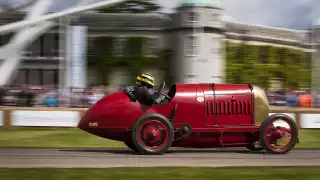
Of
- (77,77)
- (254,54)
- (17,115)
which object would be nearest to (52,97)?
(17,115)

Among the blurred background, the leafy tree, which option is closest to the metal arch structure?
the blurred background

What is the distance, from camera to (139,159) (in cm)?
1015

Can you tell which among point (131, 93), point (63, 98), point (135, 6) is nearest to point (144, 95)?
point (131, 93)

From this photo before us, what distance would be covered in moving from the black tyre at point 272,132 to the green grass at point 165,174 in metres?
2.07

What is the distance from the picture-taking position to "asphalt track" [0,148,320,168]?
31.0ft

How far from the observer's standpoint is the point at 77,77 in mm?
32250

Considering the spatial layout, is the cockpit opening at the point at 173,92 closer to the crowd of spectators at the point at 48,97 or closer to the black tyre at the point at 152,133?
the black tyre at the point at 152,133

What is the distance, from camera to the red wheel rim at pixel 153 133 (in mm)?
10758

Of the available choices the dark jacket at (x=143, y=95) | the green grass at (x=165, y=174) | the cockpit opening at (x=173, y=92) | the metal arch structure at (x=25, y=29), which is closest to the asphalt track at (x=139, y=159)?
the green grass at (x=165, y=174)

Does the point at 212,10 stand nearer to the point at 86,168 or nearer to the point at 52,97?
the point at 52,97

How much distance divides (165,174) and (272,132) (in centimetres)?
348

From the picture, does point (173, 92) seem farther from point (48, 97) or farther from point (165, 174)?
point (48, 97)

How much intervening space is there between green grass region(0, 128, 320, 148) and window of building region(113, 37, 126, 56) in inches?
1198

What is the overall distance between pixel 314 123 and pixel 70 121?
30.4 ft
